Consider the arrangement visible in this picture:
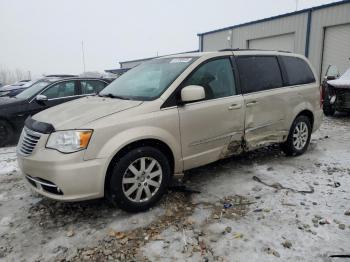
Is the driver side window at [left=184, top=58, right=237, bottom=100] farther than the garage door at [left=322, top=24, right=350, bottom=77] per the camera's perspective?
No

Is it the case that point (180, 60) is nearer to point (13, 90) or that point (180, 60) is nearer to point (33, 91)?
point (33, 91)

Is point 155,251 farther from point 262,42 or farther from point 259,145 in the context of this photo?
point 262,42

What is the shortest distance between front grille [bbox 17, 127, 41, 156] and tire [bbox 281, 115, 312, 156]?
12.5 feet

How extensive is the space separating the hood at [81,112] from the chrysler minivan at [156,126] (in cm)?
1

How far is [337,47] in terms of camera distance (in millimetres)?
14516

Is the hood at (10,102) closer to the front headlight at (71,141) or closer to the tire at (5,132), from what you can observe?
the tire at (5,132)

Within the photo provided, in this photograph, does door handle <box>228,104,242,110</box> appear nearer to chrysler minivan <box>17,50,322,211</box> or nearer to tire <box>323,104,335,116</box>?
chrysler minivan <box>17,50,322,211</box>

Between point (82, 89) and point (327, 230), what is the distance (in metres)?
6.35

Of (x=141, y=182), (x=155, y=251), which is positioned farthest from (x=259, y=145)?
(x=155, y=251)

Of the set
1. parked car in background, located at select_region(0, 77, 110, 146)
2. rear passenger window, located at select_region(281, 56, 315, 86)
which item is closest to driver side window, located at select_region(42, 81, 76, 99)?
parked car in background, located at select_region(0, 77, 110, 146)

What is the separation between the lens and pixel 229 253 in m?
2.71

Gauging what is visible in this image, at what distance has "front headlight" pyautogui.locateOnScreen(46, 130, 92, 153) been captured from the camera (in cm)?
302

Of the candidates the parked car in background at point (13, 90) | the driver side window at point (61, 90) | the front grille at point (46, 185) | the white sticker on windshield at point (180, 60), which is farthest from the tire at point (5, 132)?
the white sticker on windshield at point (180, 60)

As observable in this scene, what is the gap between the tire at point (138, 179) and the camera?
3191 mm
